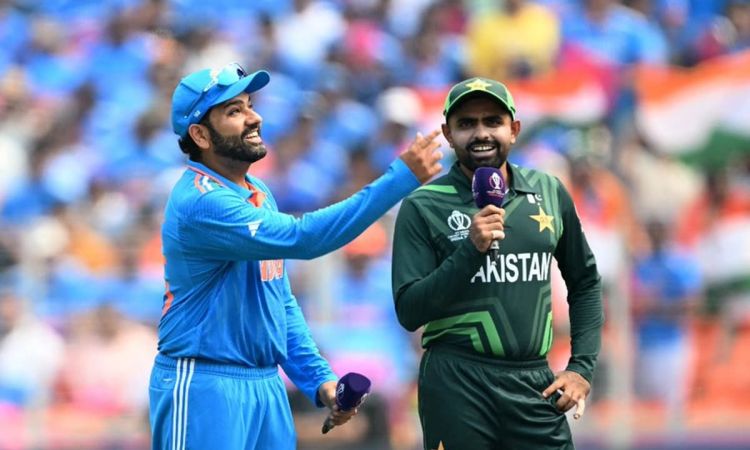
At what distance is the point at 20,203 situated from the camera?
13.1 meters

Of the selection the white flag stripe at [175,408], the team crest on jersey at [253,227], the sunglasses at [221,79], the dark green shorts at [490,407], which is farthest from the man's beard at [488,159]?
the white flag stripe at [175,408]

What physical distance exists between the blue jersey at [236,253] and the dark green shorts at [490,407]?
674 millimetres

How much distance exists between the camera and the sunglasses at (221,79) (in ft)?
18.6

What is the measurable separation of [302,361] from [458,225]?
3.24 feet

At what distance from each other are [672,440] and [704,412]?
0.33 m

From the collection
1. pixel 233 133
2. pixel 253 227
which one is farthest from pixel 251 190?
pixel 253 227

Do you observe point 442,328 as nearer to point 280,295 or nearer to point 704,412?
point 280,295

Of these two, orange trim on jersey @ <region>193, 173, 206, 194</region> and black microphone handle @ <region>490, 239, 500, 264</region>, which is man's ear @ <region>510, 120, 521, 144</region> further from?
orange trim on jersey @ <region>193, 173, 206, 194</region>

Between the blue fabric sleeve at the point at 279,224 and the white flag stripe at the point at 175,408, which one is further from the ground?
the blue fabric sleeve at the point at 279,224

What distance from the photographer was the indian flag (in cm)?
1164

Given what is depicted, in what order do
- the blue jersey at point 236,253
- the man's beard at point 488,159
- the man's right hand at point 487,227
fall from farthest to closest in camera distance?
the man's beard at point 488,159, the blue jersey at point 236,253, the man's right hand at point 487,227

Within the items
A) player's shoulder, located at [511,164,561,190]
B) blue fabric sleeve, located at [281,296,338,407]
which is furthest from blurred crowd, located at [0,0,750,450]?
player's shoulder, located at [511,164,561,190]

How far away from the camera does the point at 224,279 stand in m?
5.68

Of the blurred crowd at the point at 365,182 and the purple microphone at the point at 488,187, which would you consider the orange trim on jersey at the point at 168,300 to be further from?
the blurred crowd at the point at 365,182
